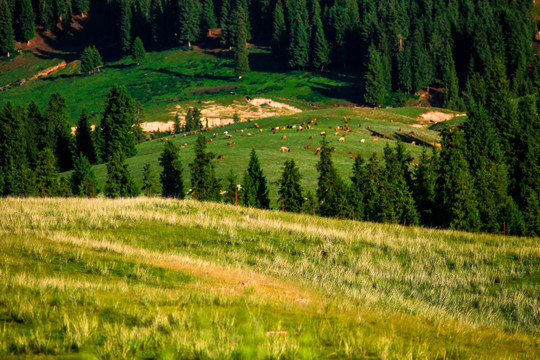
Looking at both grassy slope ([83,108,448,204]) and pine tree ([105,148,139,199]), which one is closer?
pine tree ([105,148,139,199])

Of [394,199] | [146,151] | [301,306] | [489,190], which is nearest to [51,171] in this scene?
[146,151]

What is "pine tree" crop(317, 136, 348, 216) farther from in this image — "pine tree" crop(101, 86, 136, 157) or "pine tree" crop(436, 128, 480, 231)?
"pine tree" crop(101, 86, 136, 157)

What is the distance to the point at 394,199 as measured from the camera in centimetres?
6019

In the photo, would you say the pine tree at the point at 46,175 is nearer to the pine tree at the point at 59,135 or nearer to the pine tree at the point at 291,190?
the pine tree at the point at 291,190

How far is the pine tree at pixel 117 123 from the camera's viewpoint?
362ft

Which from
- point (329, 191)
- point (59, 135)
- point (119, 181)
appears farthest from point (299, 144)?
point (59, 135)

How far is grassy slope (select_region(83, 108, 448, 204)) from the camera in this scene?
80938 mm

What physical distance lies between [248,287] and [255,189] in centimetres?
5131

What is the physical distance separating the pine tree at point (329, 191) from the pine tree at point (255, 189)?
7.05 metres

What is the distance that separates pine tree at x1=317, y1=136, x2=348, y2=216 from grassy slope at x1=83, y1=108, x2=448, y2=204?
666 cm

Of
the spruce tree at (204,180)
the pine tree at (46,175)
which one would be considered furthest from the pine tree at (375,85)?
the pine tree at (46,175)

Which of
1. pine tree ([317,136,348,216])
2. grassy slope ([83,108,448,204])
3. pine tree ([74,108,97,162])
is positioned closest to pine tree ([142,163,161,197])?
grassy slope ([83,108,448,204])

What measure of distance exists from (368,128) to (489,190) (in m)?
56.9

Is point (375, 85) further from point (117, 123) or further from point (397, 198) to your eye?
point (397, 198)
